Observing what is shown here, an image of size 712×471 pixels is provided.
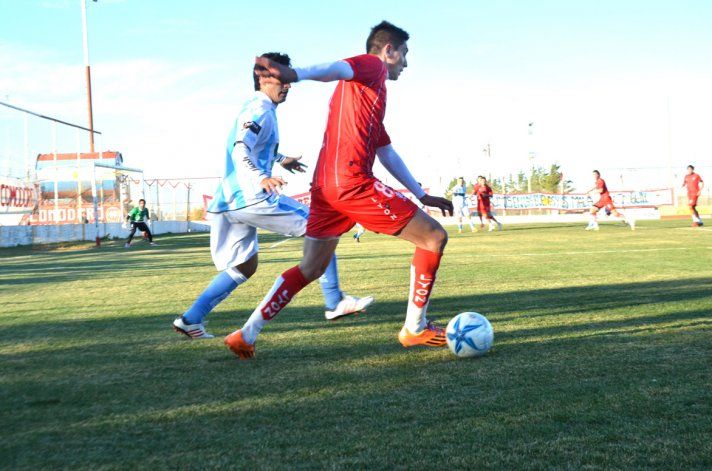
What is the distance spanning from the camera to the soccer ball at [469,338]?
4309 millimetres

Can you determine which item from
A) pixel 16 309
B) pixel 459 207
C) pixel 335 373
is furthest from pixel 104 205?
pixel 335 373

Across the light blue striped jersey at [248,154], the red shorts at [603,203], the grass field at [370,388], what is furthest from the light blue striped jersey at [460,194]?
the light blue striped jersey at [248,154]

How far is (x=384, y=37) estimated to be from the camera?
4.57 meters

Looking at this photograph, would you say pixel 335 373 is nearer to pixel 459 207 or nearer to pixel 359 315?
pixel 359 315

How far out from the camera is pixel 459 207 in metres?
30.3

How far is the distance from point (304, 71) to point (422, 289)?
157 centimetres

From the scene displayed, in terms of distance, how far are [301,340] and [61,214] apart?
27809 mm

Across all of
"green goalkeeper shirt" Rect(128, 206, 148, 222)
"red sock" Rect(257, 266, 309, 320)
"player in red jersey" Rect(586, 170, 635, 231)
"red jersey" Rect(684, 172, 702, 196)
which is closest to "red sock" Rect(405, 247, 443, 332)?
"red sock" Rect(257, 266, 309, 320)

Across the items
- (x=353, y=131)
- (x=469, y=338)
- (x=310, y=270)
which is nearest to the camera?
(x=469, y=338)

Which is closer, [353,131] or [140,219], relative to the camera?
[353,131]

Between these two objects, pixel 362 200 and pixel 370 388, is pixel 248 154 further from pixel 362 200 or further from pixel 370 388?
pixel 370 388

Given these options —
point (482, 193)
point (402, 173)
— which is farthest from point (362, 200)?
point (482, 193)

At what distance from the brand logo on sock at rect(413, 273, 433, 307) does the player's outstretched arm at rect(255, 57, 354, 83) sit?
1306 millimetres

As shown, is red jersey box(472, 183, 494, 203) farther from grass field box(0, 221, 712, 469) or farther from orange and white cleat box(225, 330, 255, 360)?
orange and white cleat box(225, 330, 255, 360)
